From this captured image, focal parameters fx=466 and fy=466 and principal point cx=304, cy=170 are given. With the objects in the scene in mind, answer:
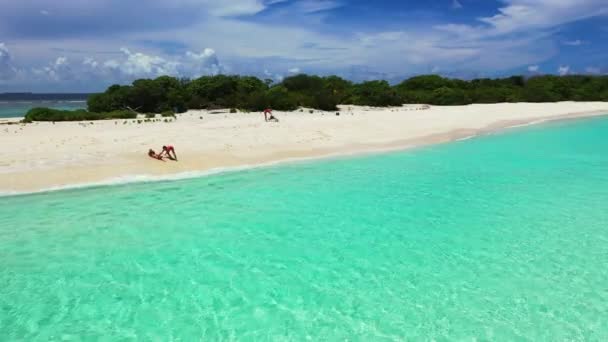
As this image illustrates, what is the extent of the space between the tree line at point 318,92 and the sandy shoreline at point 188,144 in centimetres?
1220

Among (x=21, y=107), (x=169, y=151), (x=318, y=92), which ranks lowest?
(x=169, y=151)

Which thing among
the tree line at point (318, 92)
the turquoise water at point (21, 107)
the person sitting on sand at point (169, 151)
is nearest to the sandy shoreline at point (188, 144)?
the person sitting on sand at point (169, 151)

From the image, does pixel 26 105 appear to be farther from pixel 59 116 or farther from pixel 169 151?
pixel 169 151

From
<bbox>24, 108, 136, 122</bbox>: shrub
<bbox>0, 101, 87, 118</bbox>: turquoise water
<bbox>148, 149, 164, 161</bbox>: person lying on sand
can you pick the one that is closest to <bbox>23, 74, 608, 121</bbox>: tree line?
<bbox>24, 108, 136, 122</bbox>: shrub

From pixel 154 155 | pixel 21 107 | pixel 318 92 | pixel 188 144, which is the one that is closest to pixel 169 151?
pixel 154 155

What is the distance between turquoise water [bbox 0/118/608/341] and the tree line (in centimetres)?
2647

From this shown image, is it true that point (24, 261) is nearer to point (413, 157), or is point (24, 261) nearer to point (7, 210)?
point (7, 210)

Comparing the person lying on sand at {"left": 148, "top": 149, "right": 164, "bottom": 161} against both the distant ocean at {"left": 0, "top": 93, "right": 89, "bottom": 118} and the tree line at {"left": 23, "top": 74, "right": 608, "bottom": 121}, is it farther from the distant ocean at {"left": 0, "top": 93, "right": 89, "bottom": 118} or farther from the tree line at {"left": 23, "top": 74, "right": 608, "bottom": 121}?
the distant ocean at {"left": 0, "top": 93, "right": 89, "bottom": 118}

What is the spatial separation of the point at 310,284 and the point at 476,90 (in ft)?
209

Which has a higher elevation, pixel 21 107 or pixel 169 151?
pixel 21 107

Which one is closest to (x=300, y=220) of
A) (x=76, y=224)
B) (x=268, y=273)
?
(x=268, y=273)

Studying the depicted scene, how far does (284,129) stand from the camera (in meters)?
26.2

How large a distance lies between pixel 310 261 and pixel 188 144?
535 inches

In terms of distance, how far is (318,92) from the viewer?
46.2 m
